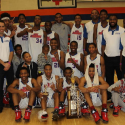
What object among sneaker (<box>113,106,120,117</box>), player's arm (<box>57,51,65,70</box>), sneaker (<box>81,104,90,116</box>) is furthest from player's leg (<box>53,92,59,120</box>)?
sneaker (<box>113,106,120,117</box>)

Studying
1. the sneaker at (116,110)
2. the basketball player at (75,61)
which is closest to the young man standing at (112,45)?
the basketball player at (75,61)

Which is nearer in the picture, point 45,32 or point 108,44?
point 108,44

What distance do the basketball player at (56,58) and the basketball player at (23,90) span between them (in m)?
0.65

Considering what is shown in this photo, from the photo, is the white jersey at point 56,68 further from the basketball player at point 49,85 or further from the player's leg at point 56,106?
the player's leg at point 56,106

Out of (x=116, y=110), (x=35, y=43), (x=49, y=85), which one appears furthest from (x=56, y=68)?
(x=116, y=110)

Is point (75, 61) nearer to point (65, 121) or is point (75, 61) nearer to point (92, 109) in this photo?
point (92, 109)

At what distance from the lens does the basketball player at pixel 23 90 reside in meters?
4.25

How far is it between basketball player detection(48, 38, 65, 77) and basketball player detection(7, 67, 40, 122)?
646 mm

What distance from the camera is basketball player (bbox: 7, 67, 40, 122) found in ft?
14.0

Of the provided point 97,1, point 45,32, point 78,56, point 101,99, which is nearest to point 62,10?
point 97,1

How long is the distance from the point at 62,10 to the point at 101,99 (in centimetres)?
385

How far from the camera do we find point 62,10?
24.7 ft

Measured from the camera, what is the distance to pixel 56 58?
16.0 feet

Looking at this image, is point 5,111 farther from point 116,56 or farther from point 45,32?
point 116,56
